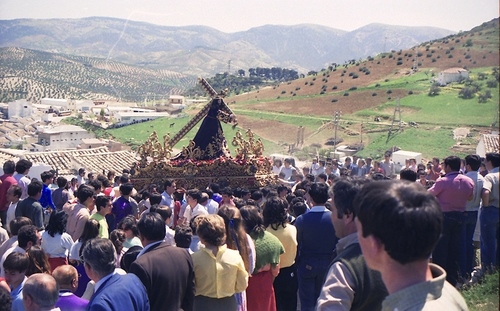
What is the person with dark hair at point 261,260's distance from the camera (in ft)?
20.0

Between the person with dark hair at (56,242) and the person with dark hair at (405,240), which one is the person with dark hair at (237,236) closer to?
the person with dark hair at (56,242)

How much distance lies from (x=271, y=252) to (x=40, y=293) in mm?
2591

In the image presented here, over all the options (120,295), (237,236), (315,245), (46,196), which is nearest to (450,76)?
(46,196)

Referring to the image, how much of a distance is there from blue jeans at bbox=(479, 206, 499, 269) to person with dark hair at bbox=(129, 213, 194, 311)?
4397 mm

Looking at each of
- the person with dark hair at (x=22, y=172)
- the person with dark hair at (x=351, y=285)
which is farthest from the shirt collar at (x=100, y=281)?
the person with dark hair at (x=22, y=172)

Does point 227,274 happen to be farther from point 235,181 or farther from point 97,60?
point 97,60

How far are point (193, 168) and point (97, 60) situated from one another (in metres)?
155

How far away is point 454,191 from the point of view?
735 centimetres

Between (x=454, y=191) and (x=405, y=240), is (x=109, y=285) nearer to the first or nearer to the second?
(x=405, y=240)

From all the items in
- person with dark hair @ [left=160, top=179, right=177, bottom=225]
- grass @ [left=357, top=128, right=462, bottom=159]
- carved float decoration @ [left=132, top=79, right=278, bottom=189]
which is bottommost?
grass @ [left=357, top=128, right=462, bottom=159]

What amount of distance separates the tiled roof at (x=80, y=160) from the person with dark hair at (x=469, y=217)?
25.5 metres

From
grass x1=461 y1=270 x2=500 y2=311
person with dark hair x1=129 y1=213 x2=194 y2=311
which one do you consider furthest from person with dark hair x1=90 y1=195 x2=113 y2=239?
grass x1=461 y1=270 x2=500 y2=311

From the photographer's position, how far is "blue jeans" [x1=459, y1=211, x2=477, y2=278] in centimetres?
760

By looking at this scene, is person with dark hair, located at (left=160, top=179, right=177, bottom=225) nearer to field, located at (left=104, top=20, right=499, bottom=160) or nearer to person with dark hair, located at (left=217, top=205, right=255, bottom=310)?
person with dark hair, located at (left=217, top=205, right=255, bottom=310)
